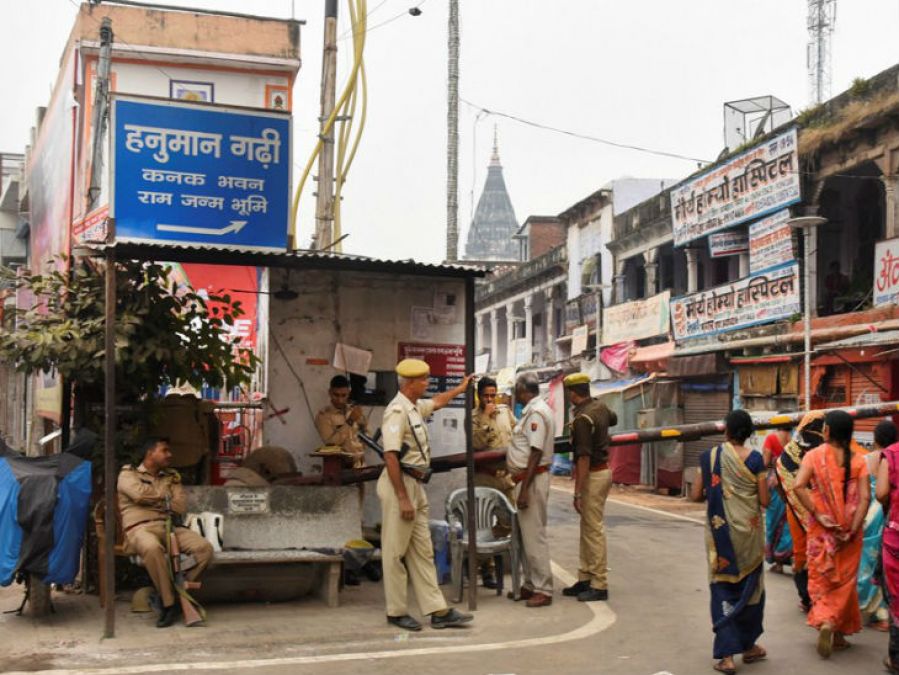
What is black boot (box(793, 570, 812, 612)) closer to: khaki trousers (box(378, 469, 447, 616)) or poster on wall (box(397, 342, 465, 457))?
khaki trousers (box(378, 469, 447, 616))

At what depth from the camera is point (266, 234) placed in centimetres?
911

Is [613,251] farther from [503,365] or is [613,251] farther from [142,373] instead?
[142,373]

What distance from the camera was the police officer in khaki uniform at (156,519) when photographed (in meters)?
7.91

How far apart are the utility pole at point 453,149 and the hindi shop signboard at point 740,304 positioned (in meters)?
5.53

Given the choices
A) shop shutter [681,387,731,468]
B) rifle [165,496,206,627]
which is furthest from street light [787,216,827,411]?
rifle [165,496,206,627]

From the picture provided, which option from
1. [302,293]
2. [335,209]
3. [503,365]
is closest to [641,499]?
[335,209]

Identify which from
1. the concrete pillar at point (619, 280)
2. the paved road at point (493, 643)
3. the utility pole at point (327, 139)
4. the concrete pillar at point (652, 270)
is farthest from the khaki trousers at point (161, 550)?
the concrete pillar at point (619, 280)

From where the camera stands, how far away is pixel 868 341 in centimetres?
1672

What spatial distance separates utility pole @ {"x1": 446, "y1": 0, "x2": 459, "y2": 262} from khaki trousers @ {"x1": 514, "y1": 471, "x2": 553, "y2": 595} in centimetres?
1572

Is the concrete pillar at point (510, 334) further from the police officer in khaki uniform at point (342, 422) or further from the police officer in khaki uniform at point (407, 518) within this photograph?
the police officer in khaki uniform at point (407, 518)

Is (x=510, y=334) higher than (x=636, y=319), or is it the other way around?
(x=510, y=334)

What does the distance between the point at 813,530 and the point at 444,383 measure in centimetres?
497

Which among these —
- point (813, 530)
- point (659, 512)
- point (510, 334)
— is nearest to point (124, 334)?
point (813, 530)

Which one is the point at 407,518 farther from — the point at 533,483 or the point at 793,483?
the point at 793,483
